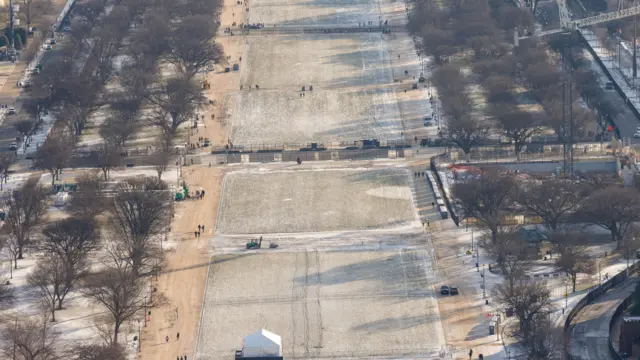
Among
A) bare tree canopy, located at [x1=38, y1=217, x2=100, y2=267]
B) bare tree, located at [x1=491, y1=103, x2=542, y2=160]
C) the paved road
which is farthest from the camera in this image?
bare tree, located at [x1=491, y1=103, x2=542, y2=160]

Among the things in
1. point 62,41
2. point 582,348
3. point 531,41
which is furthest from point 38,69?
point 582,348

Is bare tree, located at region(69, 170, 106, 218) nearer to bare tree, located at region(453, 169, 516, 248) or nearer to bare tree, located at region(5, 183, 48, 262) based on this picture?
bare tree, located at region(5, 183, 48, 262)

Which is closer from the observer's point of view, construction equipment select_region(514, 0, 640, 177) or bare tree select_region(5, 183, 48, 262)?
bare tree select_region(5, 183, 48, 262)

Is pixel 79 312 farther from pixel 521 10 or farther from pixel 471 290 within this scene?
pixel 521 10

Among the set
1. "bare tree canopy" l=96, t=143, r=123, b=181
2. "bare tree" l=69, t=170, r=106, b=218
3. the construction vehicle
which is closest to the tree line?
the construction vehicle

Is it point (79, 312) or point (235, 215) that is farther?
point (235, 215)

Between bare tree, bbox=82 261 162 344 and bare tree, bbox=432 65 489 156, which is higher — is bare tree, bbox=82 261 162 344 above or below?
below
